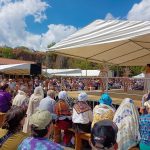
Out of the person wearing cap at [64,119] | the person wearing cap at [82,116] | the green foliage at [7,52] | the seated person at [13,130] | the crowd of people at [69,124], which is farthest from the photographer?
the green foliage at [7,52]

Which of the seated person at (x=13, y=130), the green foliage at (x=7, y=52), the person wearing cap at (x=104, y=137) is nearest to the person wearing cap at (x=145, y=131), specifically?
the seated person at (x=13, y=130)

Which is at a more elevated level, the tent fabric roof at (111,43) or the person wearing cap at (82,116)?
the tent fabric roof at (111,43)

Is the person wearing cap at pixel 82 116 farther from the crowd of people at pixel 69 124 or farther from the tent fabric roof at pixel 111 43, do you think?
the tent fabric roof at pixel 111 43

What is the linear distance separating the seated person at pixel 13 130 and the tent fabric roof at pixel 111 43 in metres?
5.41

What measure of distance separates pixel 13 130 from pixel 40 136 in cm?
74

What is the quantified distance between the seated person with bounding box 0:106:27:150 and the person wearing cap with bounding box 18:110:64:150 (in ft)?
1.69

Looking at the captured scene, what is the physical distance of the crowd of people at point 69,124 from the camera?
2822 millimetres

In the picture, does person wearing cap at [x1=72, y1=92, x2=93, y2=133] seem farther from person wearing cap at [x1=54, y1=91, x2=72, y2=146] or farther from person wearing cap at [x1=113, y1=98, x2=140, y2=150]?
person wearing cap at [x1=113, y1=98, x2=140, y2=150]

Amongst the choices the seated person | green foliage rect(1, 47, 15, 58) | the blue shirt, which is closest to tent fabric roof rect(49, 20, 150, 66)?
the blue shirt

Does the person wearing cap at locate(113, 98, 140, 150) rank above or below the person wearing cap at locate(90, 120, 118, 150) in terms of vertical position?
below

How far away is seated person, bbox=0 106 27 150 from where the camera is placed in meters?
4.08

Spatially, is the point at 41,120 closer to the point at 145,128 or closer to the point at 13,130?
the point at 13,130

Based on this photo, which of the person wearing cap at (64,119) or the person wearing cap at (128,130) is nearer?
the person wearing cap at (128,130)

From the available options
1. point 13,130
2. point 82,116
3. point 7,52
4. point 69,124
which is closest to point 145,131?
point 13,130
